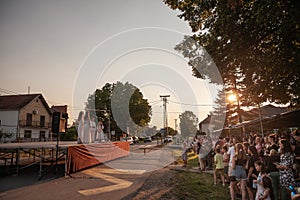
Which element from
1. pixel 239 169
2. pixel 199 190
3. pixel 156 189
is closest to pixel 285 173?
pixel 239 169

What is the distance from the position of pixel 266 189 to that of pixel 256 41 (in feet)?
19.2

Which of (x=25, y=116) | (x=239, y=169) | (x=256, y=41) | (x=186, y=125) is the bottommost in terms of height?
(x=239, y=169)

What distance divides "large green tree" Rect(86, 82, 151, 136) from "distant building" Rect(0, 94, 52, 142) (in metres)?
11.1

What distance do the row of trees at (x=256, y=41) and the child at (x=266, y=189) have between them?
4855mm

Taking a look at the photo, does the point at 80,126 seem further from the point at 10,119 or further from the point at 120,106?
the point at 120,106

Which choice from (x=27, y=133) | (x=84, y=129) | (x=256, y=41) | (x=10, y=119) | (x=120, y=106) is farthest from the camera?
(x=120, y=106)

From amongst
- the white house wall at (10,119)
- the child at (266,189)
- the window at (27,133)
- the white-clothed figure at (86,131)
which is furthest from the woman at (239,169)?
the window at (27,133)

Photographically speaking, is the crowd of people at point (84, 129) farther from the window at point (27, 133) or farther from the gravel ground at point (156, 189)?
the window at point (27, 133)

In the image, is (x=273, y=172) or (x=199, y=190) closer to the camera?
(x=273, y=172)

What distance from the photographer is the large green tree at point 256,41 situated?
723 centimetres

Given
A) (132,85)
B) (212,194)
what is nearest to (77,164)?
(212,194)

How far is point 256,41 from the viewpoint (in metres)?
8.30

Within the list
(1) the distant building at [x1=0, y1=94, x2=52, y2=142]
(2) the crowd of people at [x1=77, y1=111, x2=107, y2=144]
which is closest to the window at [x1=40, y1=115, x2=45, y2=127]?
(1) the distant building at [x1=0, y1=94, x2=52, y2=142]

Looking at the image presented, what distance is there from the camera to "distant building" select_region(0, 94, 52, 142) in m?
34.8
